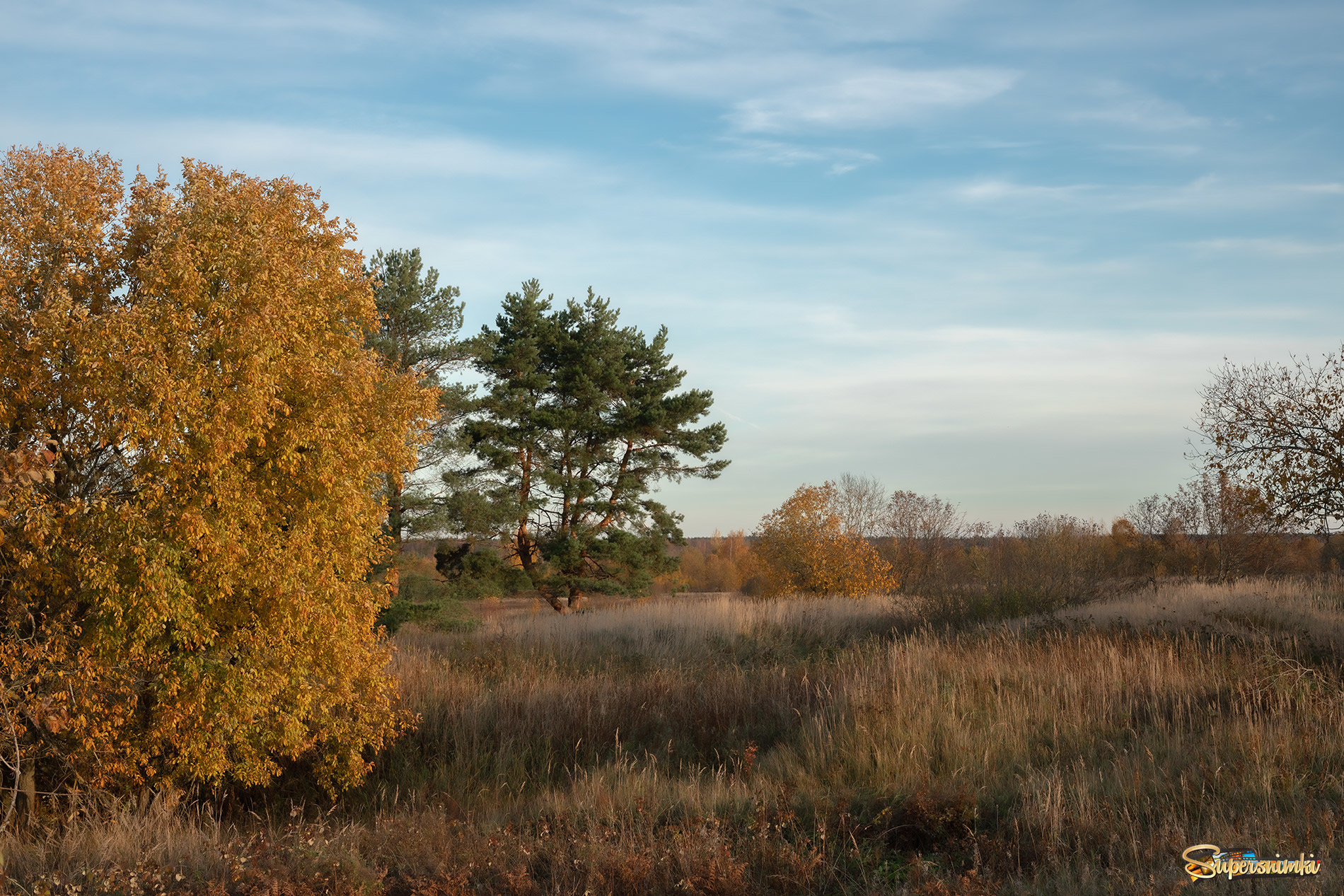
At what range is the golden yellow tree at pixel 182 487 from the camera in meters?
7.78

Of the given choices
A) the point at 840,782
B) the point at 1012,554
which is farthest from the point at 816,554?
the point at 840,782

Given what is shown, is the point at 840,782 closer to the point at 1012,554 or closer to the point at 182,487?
the point at 182,487

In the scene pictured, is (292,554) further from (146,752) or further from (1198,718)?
(1198,718)

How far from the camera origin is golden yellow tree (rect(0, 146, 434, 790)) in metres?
7.78

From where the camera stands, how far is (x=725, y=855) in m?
5.34

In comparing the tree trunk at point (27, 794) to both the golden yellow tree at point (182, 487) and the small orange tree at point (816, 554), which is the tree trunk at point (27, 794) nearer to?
the golden yellow tree at point (182, 487)

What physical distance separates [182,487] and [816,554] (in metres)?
21.7

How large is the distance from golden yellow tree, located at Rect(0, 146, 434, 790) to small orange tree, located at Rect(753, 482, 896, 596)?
19.6m

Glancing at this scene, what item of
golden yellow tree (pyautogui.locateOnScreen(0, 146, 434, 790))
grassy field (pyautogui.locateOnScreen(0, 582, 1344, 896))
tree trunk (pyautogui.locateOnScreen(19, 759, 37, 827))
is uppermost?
golden yellow tree (pyautogui.locateOnScreen(0, 146, 434, 790))

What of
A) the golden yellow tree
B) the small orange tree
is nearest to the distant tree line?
the small orange tree

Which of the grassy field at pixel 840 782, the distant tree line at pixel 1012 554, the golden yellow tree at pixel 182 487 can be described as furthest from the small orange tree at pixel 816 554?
the golden yellow tree at pixel 182 487

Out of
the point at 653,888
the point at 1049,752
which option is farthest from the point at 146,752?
the point at 1049,752

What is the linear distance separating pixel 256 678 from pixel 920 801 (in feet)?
19.9

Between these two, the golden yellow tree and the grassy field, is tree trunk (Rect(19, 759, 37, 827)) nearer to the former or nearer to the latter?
the golden yellow tree
